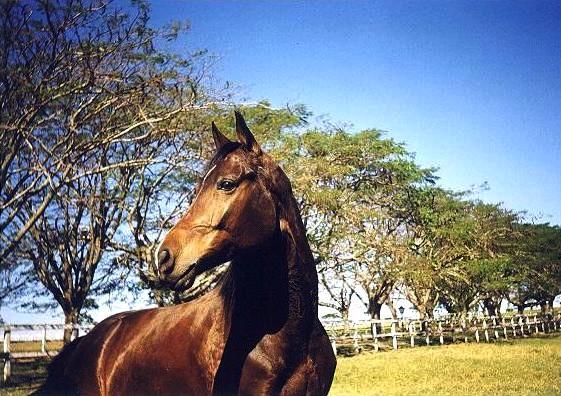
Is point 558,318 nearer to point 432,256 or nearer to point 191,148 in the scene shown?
point 432,256

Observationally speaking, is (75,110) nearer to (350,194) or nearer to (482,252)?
(350,194)

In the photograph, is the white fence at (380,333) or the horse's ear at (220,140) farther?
the white fence at (380,333)

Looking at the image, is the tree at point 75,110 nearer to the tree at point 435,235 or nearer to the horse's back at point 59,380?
the horse's back at point 59,380

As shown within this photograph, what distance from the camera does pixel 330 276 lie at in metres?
22.1

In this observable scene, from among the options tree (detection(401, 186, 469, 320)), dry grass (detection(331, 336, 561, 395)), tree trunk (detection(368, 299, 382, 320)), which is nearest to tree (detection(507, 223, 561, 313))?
tree (detection(401, 186, 469, 320))

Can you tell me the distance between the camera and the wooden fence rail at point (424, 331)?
2503 centimetres

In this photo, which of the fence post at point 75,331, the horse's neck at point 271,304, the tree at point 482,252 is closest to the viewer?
the horse's neck at point 271,304

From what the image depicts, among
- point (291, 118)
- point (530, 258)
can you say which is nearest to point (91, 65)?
point (291, 118)

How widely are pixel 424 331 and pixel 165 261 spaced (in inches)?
1135

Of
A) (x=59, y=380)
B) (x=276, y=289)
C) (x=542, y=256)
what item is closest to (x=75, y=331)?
(x=59, y=380)

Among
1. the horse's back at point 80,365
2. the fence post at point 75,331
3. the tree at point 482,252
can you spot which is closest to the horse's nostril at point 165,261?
the horse's back at point 80,365

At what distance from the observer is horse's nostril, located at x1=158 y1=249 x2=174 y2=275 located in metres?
2.38

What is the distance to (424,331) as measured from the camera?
28547 mm

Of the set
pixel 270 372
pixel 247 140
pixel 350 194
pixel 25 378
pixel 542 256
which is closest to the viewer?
pixel 270 372
